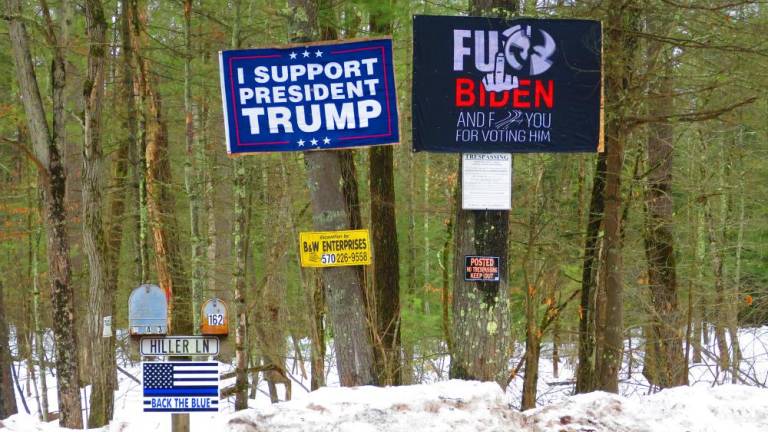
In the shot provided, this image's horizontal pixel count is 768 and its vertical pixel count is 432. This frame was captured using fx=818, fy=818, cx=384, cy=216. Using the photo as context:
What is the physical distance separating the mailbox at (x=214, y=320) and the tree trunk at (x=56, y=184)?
4.87 m

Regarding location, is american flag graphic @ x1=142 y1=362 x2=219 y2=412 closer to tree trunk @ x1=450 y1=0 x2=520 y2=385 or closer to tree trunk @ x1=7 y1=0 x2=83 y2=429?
→ tree trunk @ x1=450 y1=0 x2=520 y2=385

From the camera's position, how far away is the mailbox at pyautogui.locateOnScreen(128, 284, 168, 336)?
21.2ft

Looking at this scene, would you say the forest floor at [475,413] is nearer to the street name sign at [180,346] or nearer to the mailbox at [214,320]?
the street name sign at [180,346]

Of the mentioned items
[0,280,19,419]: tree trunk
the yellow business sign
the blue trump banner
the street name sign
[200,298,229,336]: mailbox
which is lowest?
[0,280,19,419]: tree trunk

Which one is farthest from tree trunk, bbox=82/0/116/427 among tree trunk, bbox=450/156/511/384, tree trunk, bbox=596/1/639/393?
tree trunk, bbox=596/1/639/393

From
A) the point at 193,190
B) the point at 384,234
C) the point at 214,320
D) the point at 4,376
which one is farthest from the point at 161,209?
the point at 214,320

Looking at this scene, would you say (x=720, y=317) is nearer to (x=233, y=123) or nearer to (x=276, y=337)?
(x=276, y=337)

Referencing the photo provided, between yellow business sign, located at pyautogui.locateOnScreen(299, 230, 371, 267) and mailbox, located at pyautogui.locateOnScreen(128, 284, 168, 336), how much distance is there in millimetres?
1988

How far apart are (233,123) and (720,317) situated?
12.6m

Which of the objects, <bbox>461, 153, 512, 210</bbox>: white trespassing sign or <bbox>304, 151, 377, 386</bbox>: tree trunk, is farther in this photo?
<bbox>304, 151, 377, 386</bbox>: tree trunk

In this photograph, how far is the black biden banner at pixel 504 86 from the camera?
7742mm

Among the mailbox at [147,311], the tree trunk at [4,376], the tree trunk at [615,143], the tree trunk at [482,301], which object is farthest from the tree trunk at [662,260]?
the tree trunk at [4,376]

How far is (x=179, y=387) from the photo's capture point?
6344mm

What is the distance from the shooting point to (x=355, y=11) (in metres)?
11.0
